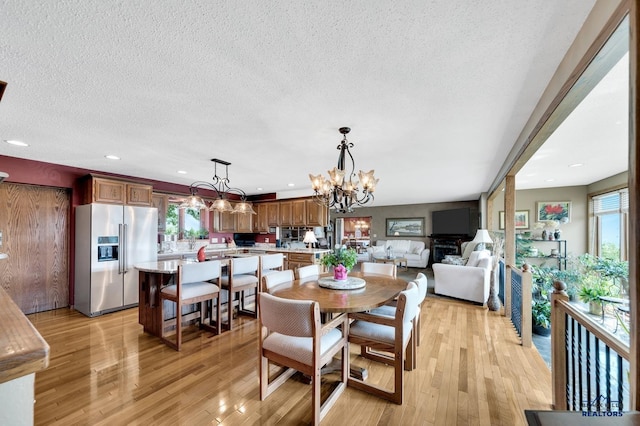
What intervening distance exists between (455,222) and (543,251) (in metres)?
2.47

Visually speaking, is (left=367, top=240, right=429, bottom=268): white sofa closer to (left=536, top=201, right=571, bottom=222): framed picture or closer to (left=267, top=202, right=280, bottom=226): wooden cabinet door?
(left=536, top=201, right=571, bottom=222): framed picture

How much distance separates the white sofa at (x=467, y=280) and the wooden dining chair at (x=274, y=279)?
10.7 feet

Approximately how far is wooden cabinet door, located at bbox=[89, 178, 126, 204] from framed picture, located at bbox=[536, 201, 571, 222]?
8797mm

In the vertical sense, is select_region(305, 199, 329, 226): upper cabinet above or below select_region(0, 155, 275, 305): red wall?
below

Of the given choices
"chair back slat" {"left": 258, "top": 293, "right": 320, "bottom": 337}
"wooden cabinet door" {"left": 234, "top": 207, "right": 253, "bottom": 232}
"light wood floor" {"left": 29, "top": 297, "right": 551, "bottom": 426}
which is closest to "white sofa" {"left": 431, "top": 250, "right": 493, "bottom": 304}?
"light wood floor" {"left": 29, "top": 297, "right": 551, "bottom": 426}

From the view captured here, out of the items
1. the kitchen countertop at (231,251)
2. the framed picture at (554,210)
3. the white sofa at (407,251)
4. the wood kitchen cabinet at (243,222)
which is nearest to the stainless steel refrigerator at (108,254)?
the kitchen countertop at (231,251)

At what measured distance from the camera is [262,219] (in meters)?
6.86

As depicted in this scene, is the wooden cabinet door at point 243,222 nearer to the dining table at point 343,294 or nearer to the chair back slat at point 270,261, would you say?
the chair back slat at point 270,261

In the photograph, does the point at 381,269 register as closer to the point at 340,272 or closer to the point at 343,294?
Result: the point at 340,272

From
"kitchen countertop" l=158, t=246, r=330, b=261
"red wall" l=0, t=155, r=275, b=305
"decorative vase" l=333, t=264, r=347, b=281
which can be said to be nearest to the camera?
"decorative vase" l=333, t=264, r=347, b=281

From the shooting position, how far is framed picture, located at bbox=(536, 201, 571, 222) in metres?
6.15

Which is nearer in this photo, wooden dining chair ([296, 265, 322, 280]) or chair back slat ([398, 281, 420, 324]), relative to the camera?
chair back slat ([398, 281, 420, 324])

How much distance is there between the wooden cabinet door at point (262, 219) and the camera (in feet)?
22.4

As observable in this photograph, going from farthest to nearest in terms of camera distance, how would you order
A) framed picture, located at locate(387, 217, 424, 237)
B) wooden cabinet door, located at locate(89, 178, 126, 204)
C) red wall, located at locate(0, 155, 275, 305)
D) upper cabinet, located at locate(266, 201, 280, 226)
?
framed picture, located at locate(387, 217, 424, 237) < upper cabinet, located at locate(266, 201, 280, 226) < wooden cabinet door, located at locate(89, 178, 126, 204) < red wall, located at locate(0, 155, 275, 305)
